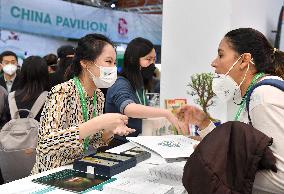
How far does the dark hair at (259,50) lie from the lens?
65.2 inches

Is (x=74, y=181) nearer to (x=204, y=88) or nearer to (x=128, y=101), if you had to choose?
(x=128, y=101)

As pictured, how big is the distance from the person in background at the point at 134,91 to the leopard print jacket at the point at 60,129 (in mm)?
439

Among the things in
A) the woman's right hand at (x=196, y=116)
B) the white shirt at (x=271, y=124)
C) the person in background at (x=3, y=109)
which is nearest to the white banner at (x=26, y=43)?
the person in background at (x=3, y=109)

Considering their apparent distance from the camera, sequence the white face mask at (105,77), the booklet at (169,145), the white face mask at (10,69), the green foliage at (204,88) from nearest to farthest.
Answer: the booklet at (169,145) → the white face mask at (105,77) → the green foliage at (204,88) → the white face mask at (10,69)

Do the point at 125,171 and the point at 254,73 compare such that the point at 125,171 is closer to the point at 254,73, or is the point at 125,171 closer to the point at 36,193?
the point at 36,193

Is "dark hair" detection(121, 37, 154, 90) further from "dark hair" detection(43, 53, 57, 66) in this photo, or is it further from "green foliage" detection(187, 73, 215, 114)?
"dark hair" detection(43, 53, 57, 66)

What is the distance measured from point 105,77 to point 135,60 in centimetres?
77

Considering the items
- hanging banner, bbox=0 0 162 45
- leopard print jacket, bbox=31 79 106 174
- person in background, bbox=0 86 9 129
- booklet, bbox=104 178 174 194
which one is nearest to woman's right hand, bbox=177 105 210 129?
leopard print jacket, bbox=31 79 106 174

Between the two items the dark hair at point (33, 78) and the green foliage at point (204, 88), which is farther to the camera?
the dark hair at point (33, 78)

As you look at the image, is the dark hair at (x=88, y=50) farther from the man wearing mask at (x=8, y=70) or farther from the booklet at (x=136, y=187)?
the man wearing mask at (x=8, y=70)

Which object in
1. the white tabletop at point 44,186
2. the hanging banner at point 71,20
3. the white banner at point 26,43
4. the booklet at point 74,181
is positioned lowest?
the white tabletop at point 44,186

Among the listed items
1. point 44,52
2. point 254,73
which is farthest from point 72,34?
point 254,73

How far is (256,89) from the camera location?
131 cm

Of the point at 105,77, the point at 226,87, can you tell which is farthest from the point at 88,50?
the point at 226,87
